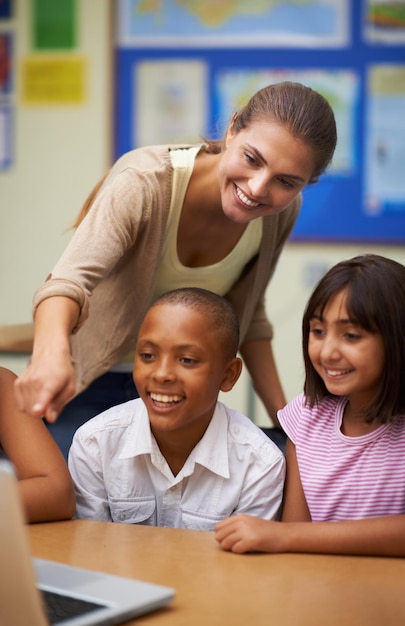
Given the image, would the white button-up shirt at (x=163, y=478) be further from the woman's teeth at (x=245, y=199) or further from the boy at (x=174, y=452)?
the woman's teeth at (x=245, y=199)

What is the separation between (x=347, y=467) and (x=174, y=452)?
11.7 inches

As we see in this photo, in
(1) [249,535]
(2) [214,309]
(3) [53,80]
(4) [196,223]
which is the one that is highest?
(3) [53,80]

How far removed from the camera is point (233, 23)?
3.13m

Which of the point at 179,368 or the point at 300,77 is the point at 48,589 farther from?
the point at 300,77

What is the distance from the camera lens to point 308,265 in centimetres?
316

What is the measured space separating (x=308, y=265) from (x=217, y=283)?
1.38 metres

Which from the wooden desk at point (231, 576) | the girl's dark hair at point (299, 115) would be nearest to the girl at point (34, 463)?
the wooden desk at point (231, 576)

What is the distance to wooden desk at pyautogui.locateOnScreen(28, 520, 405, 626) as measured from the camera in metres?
0.86

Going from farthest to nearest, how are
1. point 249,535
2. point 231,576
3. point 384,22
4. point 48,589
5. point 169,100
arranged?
point 169,100, point 384,22, point 249,535, point 231,576, point 48,589

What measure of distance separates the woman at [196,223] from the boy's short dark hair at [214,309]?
0.12m

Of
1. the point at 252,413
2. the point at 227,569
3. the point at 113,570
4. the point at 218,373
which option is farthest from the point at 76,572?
the point at 252,413

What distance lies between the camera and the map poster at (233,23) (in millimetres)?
3066

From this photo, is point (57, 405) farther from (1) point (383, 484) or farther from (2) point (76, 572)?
(1) point (383, 484)

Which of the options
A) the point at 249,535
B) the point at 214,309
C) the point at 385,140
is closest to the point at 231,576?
the point at 249,535
